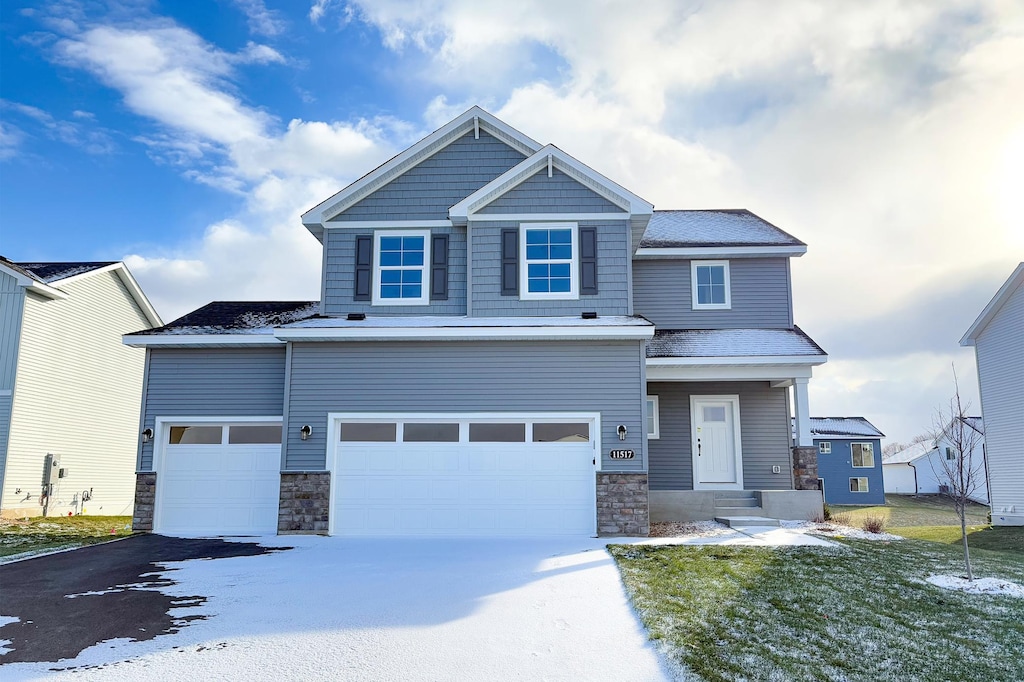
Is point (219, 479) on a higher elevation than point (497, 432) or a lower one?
lower

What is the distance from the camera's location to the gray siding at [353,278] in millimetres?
14516

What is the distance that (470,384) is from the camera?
13320mm

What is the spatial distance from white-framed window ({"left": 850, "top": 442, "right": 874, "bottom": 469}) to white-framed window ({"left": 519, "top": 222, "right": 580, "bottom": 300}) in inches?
1204

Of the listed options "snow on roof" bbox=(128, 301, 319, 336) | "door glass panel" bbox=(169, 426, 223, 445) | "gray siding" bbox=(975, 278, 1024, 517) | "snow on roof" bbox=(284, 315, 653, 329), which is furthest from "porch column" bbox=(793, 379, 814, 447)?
"door glass panel" bbox=(169, 426, 223, 445)

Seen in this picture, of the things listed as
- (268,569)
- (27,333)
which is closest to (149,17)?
(27,333)

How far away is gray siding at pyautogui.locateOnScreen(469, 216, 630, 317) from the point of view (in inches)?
549

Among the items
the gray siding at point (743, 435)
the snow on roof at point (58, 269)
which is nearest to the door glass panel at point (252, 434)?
the gray siding at point (743, 435)

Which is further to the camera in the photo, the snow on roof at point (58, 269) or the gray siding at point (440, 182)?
the snow on roof at point (58, 269)

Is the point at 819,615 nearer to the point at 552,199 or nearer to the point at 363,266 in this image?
the point at 552,199

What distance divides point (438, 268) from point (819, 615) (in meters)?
9.58

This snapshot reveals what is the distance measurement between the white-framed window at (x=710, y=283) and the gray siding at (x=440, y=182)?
517 centimetres

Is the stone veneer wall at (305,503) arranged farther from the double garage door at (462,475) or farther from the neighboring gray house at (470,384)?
the double garage door at (462,475)

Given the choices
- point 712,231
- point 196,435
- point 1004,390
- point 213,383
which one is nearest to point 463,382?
point 213,383

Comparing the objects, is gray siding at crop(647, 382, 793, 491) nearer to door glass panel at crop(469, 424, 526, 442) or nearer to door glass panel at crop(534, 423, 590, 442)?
door glass panel at crop(534, 423, 590, 442)
